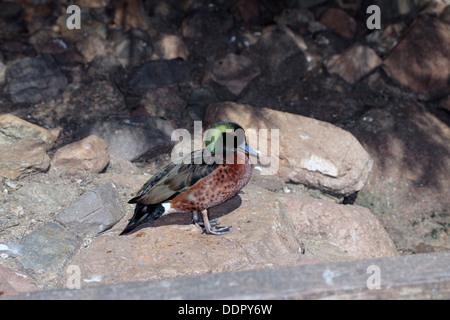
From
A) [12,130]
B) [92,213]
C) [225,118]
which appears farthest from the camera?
[225,118]

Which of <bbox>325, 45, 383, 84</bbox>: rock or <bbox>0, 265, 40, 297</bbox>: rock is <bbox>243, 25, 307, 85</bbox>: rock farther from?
<bbox>0, 265, 40, 297</bbox>: rock

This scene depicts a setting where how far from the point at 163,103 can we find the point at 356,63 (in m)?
2.19

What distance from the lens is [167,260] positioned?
113 inches

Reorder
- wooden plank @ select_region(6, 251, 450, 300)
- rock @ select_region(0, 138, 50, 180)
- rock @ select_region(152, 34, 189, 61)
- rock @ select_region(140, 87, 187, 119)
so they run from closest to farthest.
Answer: wooden plank @ select_region(6, 251, 450, 300) → rock @ select_region(0, 138, 50, 180) → rock @ select_region(140, 87, 187, 119) → rock @ select_region(152, 34, 189, 61)

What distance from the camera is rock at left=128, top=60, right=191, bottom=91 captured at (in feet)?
16.9

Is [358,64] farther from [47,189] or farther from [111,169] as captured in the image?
[47,189]

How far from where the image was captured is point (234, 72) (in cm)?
532

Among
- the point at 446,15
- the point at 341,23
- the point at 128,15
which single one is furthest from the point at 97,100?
the point at 446,15

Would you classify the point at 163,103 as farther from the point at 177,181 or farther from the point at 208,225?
the point at 208,225

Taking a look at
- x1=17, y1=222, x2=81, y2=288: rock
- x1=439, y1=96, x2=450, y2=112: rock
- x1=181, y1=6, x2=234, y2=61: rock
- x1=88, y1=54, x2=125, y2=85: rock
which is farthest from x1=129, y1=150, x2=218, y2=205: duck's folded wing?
x1=439, y1=96, x2=450, y2=112: rock

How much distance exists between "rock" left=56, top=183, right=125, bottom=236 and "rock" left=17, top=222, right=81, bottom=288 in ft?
0.25

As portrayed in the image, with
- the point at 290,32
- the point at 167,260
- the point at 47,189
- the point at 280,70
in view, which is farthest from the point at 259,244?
the point at 290,32

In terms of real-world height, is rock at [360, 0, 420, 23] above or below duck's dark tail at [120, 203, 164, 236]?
above

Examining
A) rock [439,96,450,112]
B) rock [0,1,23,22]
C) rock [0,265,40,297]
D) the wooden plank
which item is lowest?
rock [0,265,40,297]
